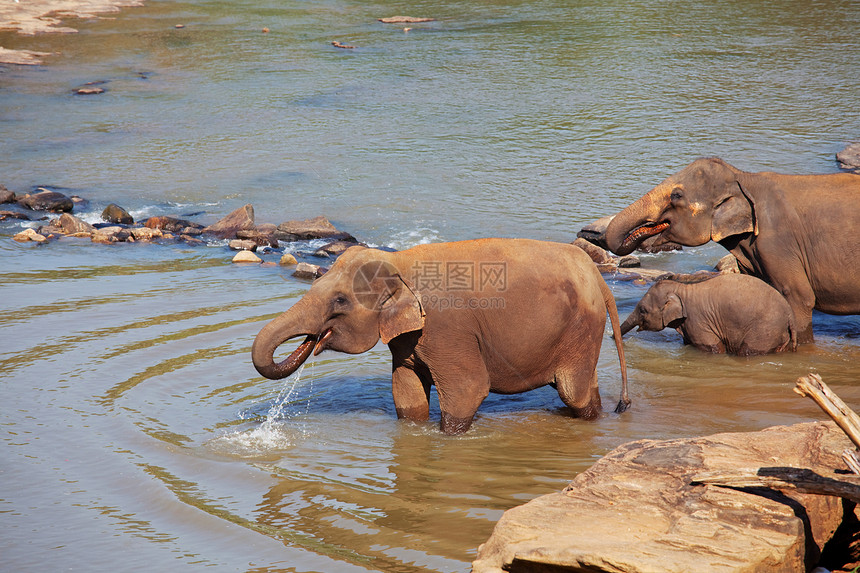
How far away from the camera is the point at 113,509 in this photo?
5.42 meters

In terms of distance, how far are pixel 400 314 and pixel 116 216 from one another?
845cm

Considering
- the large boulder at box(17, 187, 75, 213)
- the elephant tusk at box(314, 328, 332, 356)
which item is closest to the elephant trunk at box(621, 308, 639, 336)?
the elephant tusk at box(314, 328, 332, 356)

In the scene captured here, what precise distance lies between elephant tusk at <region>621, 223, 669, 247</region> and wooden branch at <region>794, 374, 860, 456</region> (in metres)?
4.97

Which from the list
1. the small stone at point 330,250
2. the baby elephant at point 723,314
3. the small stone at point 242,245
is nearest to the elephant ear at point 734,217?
the baby elephant at point 723,314

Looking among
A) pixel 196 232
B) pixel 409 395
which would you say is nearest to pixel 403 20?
pixel 196 232

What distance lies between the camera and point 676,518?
418 centimetres

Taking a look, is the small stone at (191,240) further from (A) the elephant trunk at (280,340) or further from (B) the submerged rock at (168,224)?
(A) the elephant trunk at (280,340)

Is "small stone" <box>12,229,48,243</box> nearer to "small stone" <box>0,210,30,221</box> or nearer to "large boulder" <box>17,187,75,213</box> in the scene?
"small stone" <box>0,210,30,221</box>

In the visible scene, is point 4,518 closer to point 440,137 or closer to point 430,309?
point 430,309

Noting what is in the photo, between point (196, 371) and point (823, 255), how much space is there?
5.89m

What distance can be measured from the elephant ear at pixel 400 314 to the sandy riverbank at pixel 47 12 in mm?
25496

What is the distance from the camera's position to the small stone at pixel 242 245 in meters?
12.1

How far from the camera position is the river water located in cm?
552

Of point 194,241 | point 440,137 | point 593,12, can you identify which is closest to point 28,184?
point 194,241
